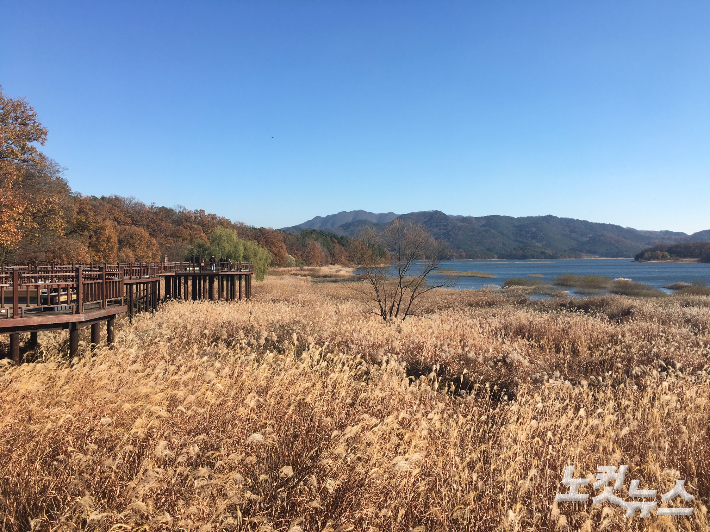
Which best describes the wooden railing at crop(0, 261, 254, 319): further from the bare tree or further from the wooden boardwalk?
the bare tree

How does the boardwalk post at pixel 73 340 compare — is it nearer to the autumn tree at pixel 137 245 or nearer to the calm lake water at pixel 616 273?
the calm lake water at pixel 616 273

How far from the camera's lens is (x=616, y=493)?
473cm

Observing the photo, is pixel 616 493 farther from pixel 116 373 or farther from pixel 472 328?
pixel 472 328

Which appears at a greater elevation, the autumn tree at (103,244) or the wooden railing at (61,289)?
the autumn tree at (103,244)

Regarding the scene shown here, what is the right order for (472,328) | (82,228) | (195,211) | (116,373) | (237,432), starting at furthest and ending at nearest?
(195,211)
(82,228)
(472,328)
(116,373)
(237,432)

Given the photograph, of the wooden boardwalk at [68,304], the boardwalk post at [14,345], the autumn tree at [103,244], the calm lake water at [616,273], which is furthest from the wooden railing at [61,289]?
the autumn tree at [103,244]

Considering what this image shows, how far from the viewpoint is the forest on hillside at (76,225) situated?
23.6 m

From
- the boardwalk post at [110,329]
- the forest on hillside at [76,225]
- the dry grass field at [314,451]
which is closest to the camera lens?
the dry grass field at [314,451]

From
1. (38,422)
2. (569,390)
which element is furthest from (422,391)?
(38,422)

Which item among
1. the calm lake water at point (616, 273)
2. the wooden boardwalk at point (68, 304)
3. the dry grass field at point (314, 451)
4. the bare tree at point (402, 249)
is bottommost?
the calm lake water at point (616, 273)

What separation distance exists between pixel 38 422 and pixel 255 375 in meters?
3.22

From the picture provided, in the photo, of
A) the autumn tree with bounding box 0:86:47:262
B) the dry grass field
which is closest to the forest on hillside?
the autumn tree with bounding box 0:86:47:262

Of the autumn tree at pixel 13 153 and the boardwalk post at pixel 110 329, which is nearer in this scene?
the boardwalk post at pixel 110 329

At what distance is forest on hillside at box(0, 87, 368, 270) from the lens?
77.4 feet
